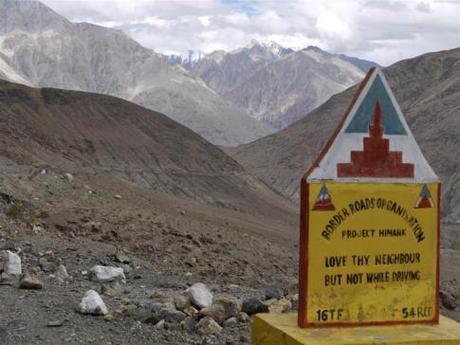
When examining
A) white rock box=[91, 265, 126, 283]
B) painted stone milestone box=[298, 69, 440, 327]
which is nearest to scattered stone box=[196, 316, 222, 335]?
painted stone milestone box=[298, 69, 440, 327]

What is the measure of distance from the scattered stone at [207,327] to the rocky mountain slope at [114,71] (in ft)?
440

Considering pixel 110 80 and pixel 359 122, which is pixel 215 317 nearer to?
pixel 359 122

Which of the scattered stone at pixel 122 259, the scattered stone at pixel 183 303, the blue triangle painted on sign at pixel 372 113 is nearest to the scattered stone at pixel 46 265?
the scattered stone at pixel 122 259

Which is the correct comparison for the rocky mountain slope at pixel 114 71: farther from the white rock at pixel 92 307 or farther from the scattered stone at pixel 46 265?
the white rock at pixel 92 307

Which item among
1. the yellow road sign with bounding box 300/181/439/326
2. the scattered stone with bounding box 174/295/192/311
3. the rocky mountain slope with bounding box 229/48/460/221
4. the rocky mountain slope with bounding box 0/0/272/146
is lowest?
the scattered stone with bounding box 174/295/192/311

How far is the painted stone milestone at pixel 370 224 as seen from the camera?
4.80 meters

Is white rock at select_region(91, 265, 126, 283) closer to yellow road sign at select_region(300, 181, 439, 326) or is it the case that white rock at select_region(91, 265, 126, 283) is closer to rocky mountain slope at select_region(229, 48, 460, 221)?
yellow road sign at select_region(300, 181, 439, 326)

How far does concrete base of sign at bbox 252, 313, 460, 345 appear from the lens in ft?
15.4

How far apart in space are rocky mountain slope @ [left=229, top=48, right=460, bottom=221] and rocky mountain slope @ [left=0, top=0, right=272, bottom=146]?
46.2 m

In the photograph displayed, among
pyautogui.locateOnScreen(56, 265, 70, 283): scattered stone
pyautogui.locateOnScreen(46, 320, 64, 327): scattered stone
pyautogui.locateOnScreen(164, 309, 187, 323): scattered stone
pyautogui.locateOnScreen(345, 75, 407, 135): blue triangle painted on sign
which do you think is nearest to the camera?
pyautogui.locateOnScreen(345, 75, 407, 135): blue triangle painted on sign

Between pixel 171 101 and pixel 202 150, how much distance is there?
93.9m

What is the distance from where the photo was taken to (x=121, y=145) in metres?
48.4

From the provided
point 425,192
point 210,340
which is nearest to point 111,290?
point 210,340

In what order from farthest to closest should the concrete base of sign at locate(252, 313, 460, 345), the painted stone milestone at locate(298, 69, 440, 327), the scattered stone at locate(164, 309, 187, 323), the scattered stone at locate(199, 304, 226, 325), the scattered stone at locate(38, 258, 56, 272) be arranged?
the scattered stone at locate(38, 258, 56, 272)
the scattered stone at locate(199, 304, 226, 325)
the scattered stone at locate(164, 309, 187, 323)
the painted stone milestone at locate(298, 69, 440, 327)
the concrete base of sign at locate(252, 313, 460, 345)
